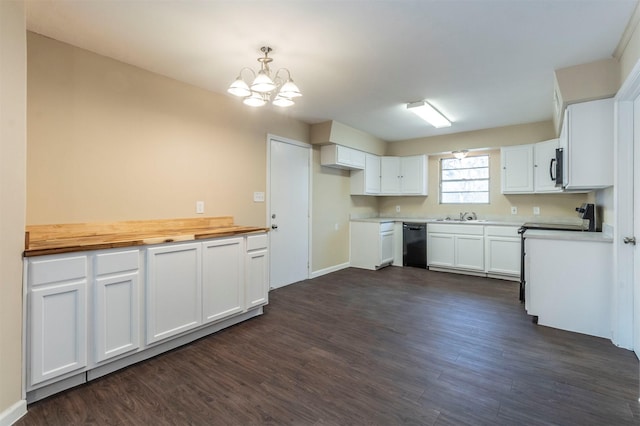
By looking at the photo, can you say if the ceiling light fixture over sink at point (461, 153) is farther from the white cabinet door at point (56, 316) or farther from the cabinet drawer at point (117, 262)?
the white cabinet door at point (56, 316)

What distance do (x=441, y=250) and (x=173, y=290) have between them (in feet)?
14.2

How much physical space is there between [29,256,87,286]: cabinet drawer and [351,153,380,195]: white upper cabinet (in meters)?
4.33

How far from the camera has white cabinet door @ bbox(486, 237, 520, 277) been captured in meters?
4.58

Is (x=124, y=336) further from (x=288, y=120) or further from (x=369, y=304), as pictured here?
(x=288, y=120)

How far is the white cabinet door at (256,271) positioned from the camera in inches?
120

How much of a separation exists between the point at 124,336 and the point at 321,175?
352cm

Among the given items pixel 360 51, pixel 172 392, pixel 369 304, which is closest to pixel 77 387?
pixel 172 392

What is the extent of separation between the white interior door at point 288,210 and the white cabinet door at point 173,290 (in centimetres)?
164

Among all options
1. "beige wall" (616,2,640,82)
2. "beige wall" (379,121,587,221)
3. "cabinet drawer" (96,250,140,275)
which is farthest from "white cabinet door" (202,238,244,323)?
"beige wall" (379,121,587,221)

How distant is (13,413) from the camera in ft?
5.41

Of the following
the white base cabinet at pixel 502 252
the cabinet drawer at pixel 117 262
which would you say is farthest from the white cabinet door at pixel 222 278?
the white base cabinet at pixel 502 252

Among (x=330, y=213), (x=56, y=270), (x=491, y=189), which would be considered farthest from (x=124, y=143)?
(x=491, y=189)

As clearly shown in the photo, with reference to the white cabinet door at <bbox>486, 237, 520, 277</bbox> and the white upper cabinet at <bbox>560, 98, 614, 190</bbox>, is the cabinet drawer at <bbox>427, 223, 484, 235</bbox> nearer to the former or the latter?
the white cabinet door at <bbox>486, 237, 520, 277</bbox>

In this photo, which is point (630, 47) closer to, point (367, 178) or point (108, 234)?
point (367, 178)
